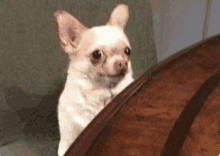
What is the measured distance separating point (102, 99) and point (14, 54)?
0.88 ft

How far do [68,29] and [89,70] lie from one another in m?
0.11

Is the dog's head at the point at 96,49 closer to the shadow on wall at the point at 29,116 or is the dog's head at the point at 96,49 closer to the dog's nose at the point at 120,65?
the dog's nose at the point at 120,65

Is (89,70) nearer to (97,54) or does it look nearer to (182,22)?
(97,54)

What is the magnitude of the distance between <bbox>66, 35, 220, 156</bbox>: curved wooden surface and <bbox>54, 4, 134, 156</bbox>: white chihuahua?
0.49ft

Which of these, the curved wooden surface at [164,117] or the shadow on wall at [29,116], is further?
the shadow on wall at [29,116]

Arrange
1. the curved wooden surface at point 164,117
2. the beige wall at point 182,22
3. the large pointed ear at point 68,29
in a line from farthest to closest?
the beige wall at point 182,22 < the large pointed ear at point 68,29 < the curved wooden surface at point 164,117

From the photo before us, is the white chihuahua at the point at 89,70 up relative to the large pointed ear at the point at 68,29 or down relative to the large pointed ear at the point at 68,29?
down

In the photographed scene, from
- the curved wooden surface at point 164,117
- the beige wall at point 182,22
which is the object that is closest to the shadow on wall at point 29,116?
the curved wooden surface at point 164,117

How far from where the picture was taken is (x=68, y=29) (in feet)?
1.27

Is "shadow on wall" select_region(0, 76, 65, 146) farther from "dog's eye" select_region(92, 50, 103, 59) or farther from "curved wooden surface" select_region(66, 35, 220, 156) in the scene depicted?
"curved wooden surface" select_region(66, 35, 220, 156)

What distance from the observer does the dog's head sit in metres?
0.37

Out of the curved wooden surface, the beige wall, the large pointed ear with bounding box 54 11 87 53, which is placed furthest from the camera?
the beige wall

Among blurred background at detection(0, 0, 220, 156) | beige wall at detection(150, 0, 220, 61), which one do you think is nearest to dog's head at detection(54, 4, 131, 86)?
blurred background at detection(0, 0, 220, 156)

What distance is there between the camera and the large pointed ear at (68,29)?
0.36m
